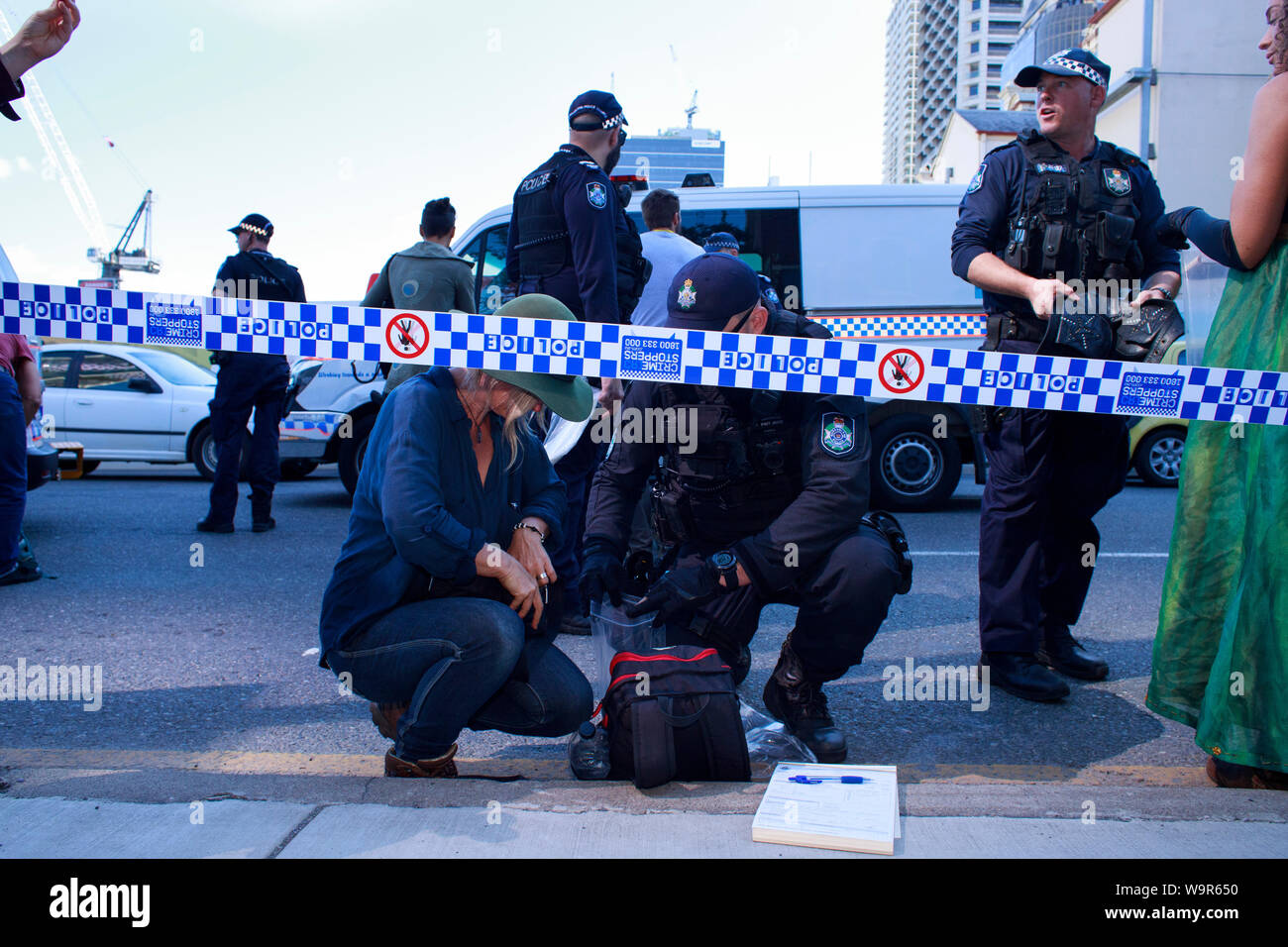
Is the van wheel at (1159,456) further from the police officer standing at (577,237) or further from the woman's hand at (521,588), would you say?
the woman's hand at (521,588)

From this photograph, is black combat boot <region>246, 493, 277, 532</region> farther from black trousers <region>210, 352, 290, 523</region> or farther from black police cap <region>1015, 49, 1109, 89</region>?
black police cap <region>1015, 49, 1109, 89</region>

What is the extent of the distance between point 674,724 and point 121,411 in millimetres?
9465

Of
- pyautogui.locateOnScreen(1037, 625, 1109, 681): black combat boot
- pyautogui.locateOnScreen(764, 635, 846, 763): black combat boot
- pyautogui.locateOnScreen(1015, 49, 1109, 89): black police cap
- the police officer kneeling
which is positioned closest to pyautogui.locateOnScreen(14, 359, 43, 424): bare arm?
the police officer kneeling

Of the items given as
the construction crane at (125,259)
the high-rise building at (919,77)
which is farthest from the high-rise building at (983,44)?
the construction crane at (125,259)

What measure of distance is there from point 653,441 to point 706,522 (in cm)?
30

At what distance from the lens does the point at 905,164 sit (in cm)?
17012

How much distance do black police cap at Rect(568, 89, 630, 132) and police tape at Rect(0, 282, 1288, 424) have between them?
1.68 meters

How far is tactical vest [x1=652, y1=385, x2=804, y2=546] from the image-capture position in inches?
116

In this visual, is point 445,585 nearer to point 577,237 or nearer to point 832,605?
point 832,605

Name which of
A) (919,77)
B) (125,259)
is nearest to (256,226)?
(125,259)

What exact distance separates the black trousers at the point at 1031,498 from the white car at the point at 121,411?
8.55 meters

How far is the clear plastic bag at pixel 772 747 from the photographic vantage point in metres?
2.71
